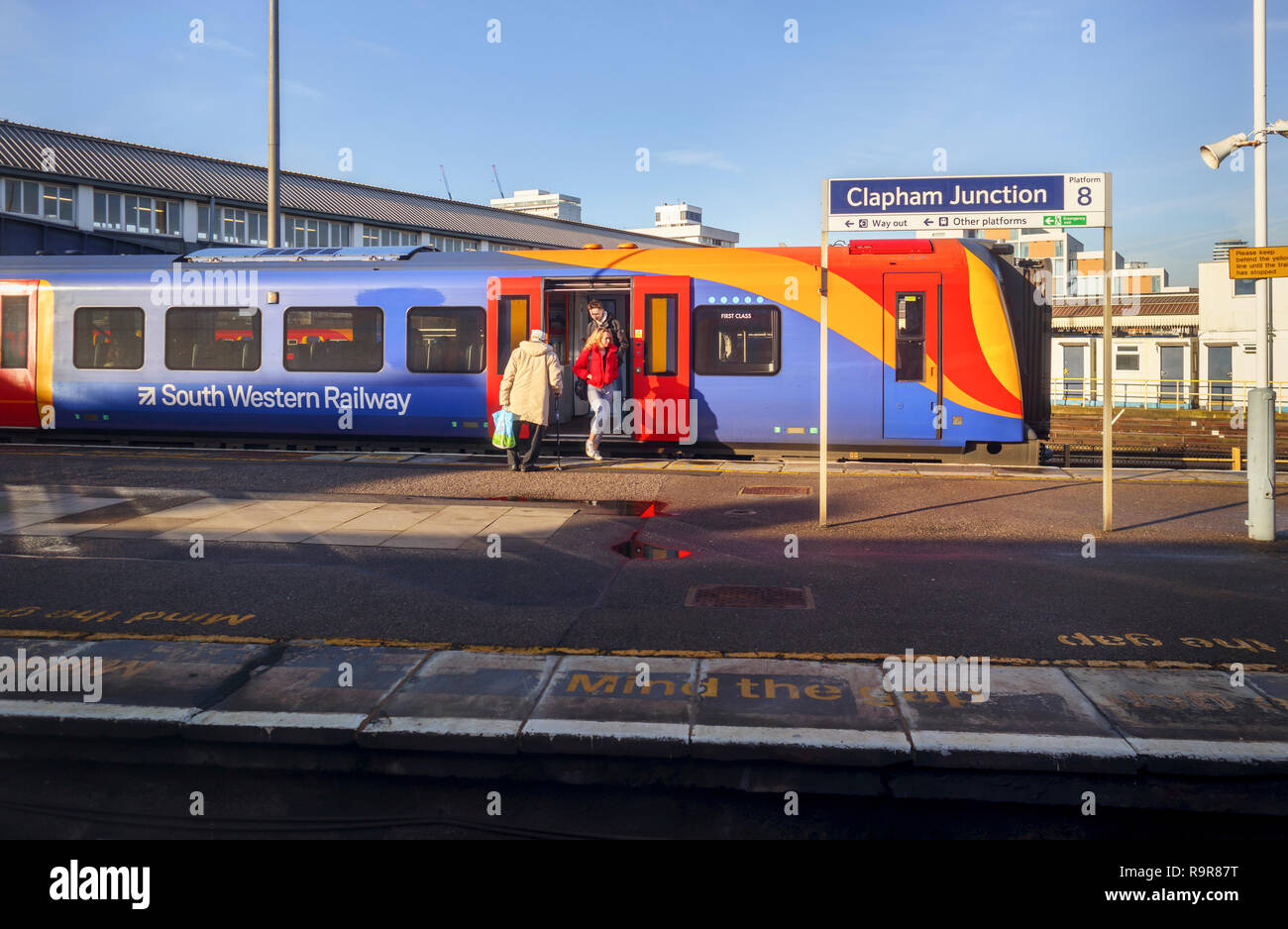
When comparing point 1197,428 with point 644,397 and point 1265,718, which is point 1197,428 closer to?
point 644,397

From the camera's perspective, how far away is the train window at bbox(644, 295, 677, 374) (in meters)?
16.9

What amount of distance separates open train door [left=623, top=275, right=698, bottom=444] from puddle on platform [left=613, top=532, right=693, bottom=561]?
7.16 metres

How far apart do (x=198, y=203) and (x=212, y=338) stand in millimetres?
35953

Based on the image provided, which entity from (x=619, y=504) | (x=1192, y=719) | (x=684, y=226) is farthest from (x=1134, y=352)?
(x=684, y=226)

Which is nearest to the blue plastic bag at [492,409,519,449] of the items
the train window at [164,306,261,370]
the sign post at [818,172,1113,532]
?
the sign post at [818,172,1113,532]

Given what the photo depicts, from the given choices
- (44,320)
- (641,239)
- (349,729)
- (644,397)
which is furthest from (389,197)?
(349,729)

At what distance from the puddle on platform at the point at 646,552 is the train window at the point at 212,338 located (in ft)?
36.1

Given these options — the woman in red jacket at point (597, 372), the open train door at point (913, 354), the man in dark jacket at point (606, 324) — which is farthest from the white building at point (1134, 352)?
the woman in red jacket at point (597, 372)

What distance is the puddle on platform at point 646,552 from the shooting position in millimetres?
9344

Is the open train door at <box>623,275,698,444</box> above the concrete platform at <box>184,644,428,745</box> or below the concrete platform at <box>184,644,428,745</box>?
above

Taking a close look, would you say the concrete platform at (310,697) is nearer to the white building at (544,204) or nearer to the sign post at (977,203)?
the sign post at (977,203)

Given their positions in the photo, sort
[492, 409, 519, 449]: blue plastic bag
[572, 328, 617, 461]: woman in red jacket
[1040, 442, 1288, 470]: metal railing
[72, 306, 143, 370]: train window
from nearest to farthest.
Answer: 1. [492, 409, 519, 449]: blue plastic bag
2. [572, 328, 617, 461]: woman in red jacket
3. [1040, 442, 1288, 470]: metal railing
4. [72, 306, 143, 370]: train window

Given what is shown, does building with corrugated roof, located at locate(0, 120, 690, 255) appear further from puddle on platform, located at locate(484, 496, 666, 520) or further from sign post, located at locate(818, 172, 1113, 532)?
sign post, located at locate(818, 172, 1113, 532)
